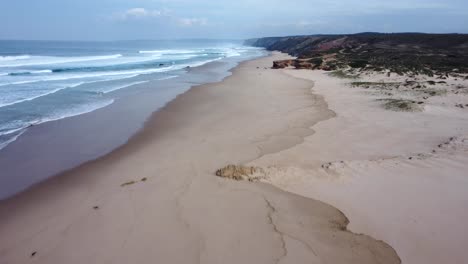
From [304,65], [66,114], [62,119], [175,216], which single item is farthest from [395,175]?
[304,65]

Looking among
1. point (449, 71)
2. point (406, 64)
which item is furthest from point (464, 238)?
point (406, 64)

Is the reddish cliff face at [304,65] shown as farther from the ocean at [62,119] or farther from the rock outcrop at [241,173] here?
the rock outcrop at [241,173]

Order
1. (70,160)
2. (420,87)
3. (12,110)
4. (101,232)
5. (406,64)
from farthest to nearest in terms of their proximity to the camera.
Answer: (406,64), (420,87), (12,110), (70,160), (101,232)

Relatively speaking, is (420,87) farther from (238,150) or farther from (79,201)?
(79,201)

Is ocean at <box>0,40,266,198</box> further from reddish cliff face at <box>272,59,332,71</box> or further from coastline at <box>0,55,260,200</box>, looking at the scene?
reddish cliff face at <box>272,59,332,71</box>

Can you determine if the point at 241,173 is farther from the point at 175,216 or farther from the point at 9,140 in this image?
the point at 9,140
